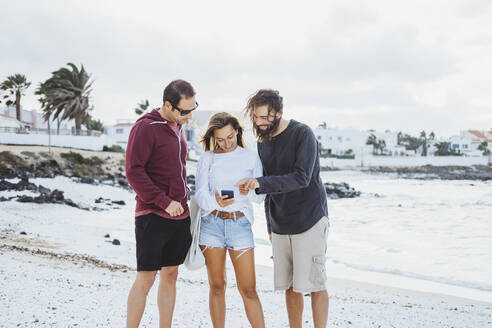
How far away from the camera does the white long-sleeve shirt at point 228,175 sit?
2803 mm

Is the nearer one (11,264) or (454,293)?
(11,264)

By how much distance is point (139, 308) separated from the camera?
274cm

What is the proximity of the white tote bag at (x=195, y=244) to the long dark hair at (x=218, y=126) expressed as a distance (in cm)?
40

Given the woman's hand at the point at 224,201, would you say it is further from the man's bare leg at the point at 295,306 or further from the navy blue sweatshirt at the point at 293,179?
the man's bare leg at the point at 295,306

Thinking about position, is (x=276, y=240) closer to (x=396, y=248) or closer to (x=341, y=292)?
(x=341, y=292)

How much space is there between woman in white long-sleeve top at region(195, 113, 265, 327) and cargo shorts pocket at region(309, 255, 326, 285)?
407mm

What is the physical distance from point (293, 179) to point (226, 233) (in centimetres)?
58

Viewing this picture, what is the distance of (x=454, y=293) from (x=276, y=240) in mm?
4390

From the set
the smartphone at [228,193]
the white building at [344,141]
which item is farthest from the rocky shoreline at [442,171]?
the smartphone at [228,193]

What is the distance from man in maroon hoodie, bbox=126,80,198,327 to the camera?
267 cm

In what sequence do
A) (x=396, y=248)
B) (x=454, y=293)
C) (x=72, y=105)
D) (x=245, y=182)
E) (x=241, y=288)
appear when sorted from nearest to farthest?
1. (x=245, y=182)
2. (x=241, y=288)
3. (x=454, y=293)
4. (x=396, y=248)
5. (x=72, y=105)

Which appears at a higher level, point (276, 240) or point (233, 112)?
point (233, 112)

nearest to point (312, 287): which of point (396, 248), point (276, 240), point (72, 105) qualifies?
point (276, 240)

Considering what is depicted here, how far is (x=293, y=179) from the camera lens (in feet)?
8.81
